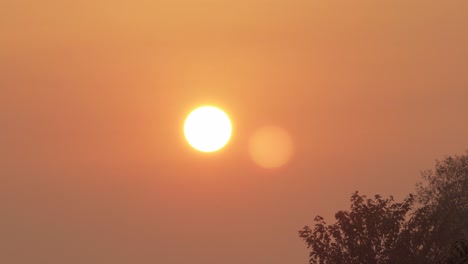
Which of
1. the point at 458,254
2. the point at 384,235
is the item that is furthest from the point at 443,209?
the point at 458,254

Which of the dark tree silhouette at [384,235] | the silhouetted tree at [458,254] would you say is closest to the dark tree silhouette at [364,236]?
the dark tree silhouette at [384,235]

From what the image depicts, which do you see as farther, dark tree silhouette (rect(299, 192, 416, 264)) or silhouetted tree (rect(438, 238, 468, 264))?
dark tree silhouette (rect(299, 192, 416, 264))

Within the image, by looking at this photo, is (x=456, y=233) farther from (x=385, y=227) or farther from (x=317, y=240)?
(x=317, y=240)

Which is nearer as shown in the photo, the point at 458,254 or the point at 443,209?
the point at 458,254

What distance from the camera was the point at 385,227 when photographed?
206ft

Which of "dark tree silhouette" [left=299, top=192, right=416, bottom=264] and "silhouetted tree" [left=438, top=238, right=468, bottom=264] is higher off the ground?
"dark tree silhouette" [left=299, top=192, right=416, bottom=264]

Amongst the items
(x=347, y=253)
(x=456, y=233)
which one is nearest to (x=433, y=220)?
(x=456, y=233)

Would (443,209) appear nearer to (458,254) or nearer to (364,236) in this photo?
(364,236)

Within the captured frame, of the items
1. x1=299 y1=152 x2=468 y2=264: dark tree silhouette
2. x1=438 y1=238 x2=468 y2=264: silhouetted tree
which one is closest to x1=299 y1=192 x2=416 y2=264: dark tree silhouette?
x1=299 y1=152 x2=468 y2=264: dark tree silhouette

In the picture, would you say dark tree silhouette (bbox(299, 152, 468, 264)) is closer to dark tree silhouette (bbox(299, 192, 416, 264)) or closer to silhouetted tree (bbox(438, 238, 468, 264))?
dark tree silhouette (bbox(299, 192, 416, 264))

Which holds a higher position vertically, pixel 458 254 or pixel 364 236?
pixel 364 236

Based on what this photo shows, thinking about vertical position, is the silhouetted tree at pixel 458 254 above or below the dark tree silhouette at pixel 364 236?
below

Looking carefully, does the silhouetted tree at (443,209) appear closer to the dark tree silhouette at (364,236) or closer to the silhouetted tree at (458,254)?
the dark tree silhouette at (364,236)

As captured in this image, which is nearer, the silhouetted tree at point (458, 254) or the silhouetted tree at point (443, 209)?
the silhouetted tree at point (458, 254)
